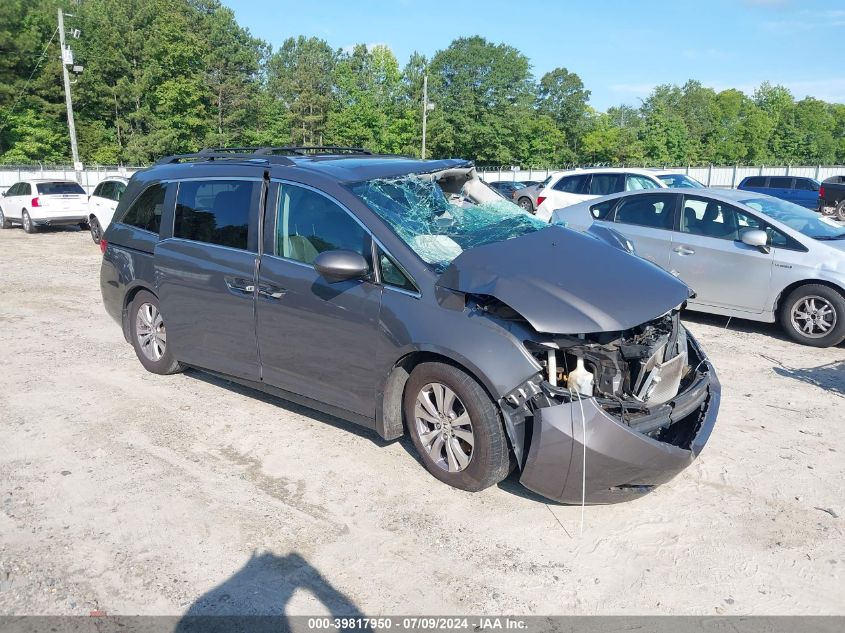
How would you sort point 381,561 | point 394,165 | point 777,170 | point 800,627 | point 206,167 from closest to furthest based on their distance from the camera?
point 800,627 → point 381,561 → point 394,165 → point 206,167 → point 777,170

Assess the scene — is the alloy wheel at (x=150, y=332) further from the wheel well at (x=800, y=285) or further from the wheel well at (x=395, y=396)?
the wheel well at (x=800, y=285)

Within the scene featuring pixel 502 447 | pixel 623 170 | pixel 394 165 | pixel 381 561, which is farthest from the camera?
pixel 623 170

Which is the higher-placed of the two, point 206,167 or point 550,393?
point 206,167

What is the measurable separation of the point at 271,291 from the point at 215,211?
1.01m

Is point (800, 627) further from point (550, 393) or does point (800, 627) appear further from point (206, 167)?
point (206, 167)

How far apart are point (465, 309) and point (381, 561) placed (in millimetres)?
1440

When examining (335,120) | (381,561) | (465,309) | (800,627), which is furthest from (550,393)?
(335,120)

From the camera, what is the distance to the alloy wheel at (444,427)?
12.8 ft

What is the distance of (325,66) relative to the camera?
240 feet

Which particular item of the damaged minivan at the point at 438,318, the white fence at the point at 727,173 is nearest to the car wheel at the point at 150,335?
the damaged minivan at the point at 438,318

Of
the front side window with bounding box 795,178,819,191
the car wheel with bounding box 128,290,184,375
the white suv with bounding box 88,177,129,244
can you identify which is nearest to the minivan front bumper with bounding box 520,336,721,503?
the car wheel with bounding box 128,290,184,375

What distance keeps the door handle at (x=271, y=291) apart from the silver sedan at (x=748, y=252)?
5.20m

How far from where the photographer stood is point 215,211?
5277 mm

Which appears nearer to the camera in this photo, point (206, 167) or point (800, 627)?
point (800, 627)
